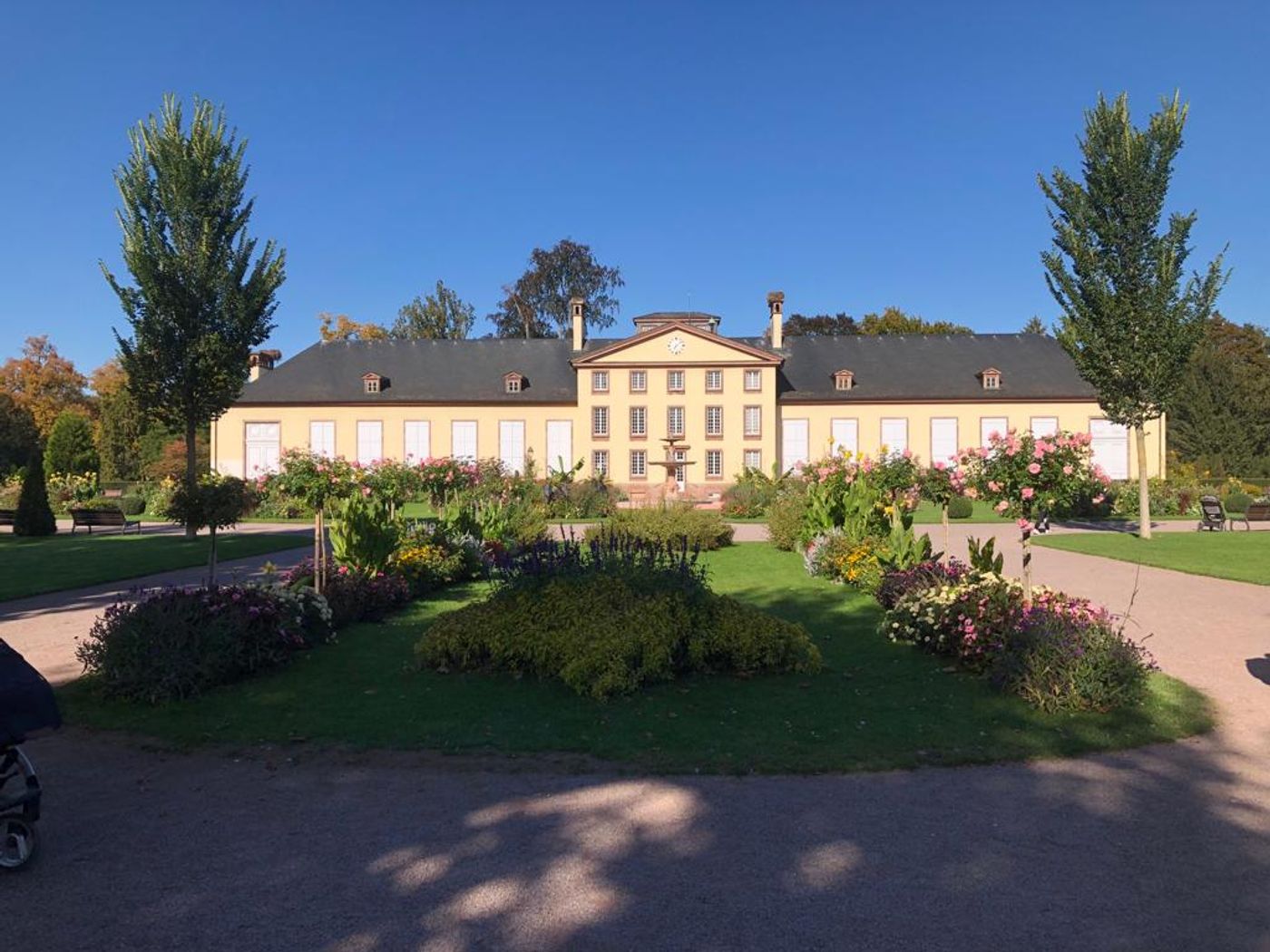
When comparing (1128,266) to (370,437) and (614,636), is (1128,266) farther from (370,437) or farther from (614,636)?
(370,437)

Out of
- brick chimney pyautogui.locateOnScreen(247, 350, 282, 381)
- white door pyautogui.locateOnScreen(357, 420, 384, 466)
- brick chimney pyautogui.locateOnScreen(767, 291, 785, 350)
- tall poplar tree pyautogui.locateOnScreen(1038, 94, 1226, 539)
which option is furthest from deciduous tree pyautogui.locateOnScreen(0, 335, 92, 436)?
tall poplar tree pyautogui.locateOnScreen(1038, 94, 1226, 539)

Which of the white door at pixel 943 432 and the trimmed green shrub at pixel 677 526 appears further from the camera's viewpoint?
the white door at pixel 943 432

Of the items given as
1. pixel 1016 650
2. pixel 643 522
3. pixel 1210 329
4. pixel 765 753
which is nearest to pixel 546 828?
pixel 765 753

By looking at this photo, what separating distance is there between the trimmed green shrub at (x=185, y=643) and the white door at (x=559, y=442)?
37362mm

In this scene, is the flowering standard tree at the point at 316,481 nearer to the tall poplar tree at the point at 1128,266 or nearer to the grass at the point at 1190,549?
the grass at the point at 1190,549

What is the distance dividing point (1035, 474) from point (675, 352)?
36330 millimetres

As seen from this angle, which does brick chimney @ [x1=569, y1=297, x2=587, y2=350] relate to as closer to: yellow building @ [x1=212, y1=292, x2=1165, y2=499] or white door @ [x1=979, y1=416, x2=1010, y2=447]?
yellow building @ [x1=212, y1=292, x2=1165, y2=499]

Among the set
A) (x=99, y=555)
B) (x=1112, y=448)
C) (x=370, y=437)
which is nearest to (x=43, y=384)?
(x=370, y=437)

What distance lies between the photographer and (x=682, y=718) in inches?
235

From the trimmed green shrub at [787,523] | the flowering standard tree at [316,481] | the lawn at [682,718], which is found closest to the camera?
the lawn at [682,718]

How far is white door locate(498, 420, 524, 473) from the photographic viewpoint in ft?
149

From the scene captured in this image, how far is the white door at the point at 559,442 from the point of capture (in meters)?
45.2

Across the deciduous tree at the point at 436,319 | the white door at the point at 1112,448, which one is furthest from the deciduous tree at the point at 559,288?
the white door at the point at 1112,448

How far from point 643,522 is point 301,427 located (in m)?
32.6
